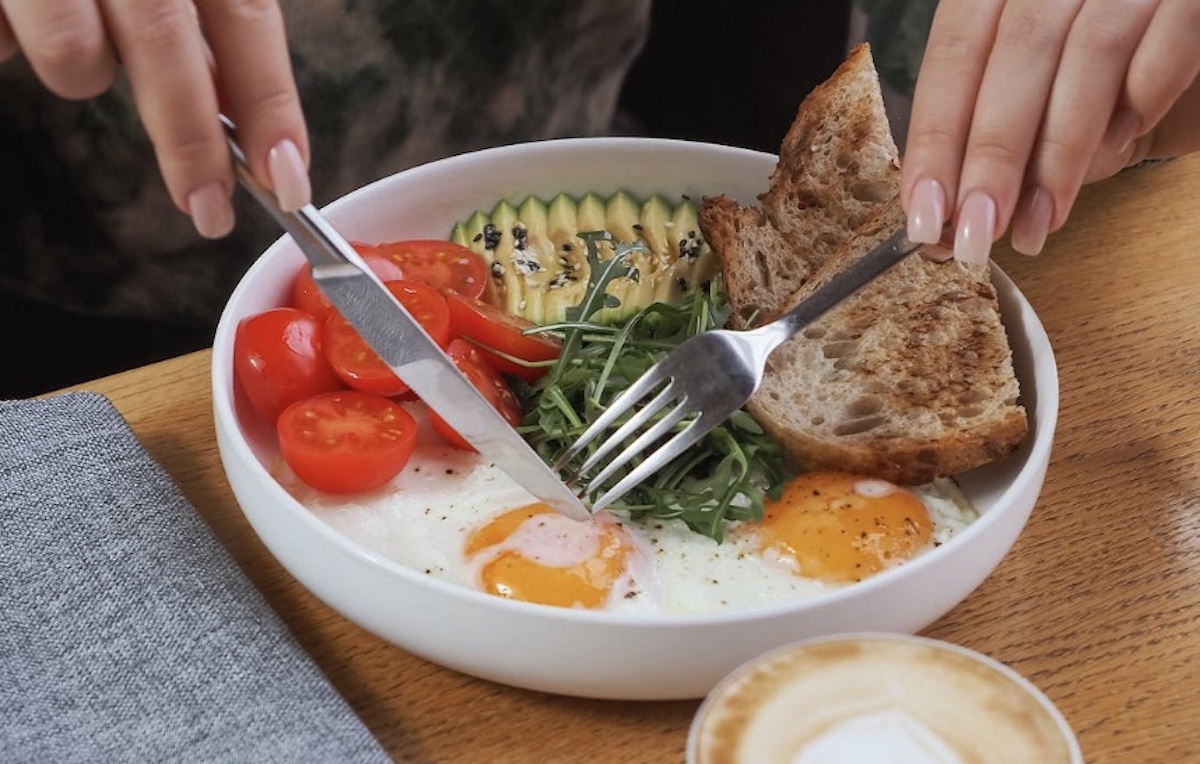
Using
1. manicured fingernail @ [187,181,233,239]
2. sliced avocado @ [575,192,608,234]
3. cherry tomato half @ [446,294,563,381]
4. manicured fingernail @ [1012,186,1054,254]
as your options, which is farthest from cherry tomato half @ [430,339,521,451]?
manicured fingernail @ [1012,186,1054,254]

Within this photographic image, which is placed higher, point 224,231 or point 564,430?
point 224,231

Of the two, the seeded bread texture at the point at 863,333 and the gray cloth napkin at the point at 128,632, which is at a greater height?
the seeded bread texture at the point at 863,333

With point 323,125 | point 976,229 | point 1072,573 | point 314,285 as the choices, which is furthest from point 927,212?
point 323,125

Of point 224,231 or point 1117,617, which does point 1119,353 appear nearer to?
point 1117,617

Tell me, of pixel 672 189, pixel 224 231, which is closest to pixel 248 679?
pixel 224 231

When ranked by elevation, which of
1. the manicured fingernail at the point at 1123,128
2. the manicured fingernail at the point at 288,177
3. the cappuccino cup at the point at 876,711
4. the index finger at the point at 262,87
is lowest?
the cappuccino cup at the point at 876,711

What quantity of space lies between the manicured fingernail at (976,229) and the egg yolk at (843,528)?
1.09ft

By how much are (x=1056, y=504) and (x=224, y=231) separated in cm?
121

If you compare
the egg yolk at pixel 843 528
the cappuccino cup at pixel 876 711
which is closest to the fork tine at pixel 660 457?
the egg yolk at pixel 843 528

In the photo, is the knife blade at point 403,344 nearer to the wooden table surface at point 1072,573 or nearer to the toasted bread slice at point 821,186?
the wooden table surface at point 1072,573

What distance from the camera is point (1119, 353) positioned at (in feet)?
6.89

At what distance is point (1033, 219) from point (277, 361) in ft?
3.50

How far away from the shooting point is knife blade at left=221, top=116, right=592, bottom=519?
1308mm

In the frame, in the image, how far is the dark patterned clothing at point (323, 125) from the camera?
2342mm
